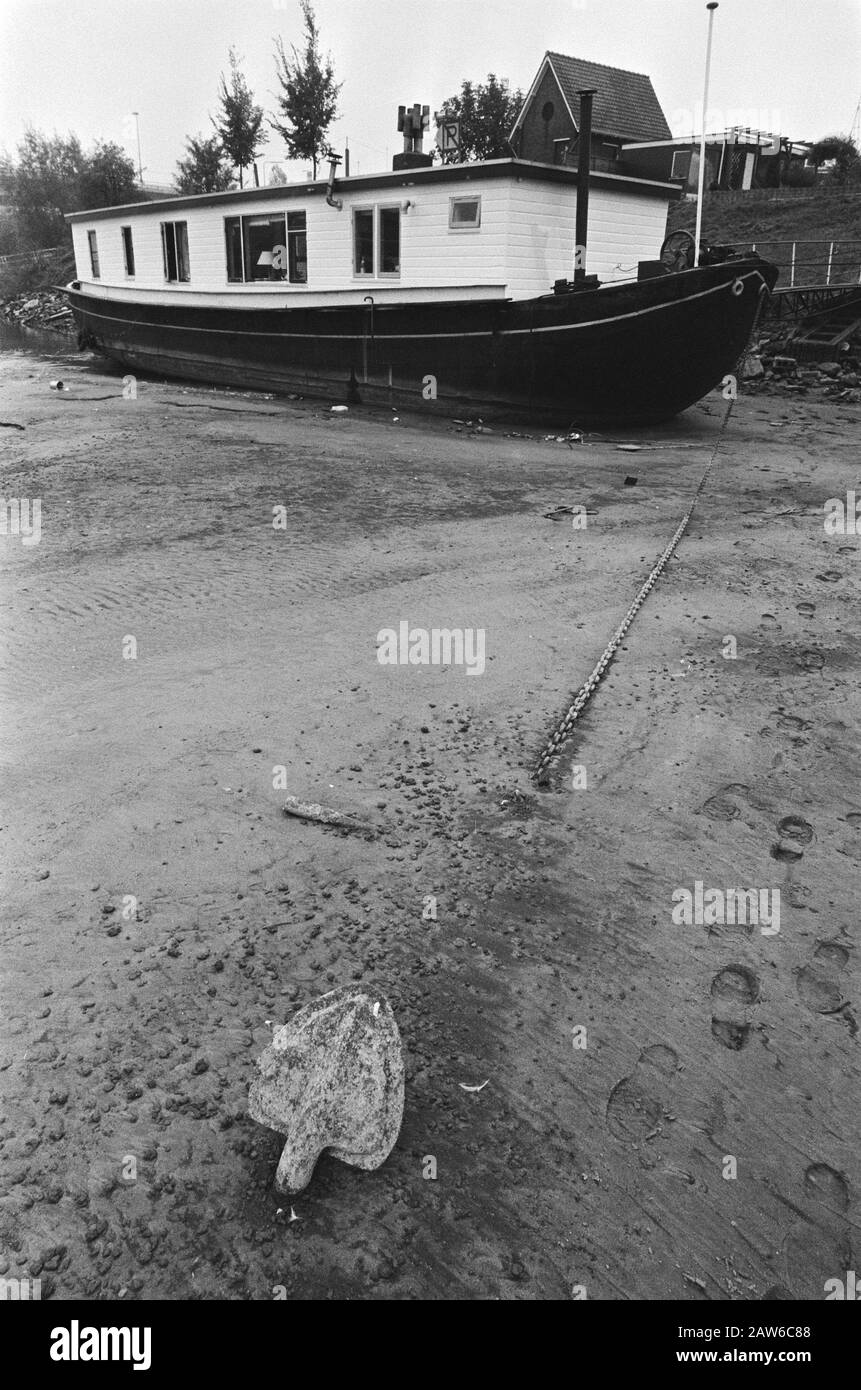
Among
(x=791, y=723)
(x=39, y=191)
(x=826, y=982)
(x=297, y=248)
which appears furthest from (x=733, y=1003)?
(x=39, y=191)

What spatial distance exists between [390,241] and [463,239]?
5.15 ft

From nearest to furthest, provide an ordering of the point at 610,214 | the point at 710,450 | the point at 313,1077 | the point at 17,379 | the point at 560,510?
the point at 313,1077, the point at 560,510, the point at 710,450, the point at 610,214, the point at 17,379

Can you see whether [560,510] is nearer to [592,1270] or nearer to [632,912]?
[632,912]

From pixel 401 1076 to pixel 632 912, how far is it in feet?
4.20

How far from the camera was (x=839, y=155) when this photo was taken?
35.1 metres

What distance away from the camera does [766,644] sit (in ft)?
20.1

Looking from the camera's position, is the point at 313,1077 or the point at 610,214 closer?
the point at 313,1077

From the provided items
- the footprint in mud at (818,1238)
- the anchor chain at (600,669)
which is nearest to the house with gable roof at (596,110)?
the anchor chain at (600,669)

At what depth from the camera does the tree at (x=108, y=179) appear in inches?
1624

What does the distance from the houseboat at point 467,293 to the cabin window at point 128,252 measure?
1.88 metres

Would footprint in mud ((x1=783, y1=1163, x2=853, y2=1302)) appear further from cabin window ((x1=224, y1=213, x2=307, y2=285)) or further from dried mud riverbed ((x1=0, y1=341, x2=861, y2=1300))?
cabin window ((x1=224, y1=213, x2=307, y2=285))

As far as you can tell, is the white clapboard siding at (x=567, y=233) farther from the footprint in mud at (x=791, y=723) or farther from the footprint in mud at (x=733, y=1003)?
the footprint in mud at (x=733, y=1003)

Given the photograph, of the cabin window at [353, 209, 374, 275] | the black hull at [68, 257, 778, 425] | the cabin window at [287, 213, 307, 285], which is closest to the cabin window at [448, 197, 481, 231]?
the black hull at [68, 257, 778, 425]
